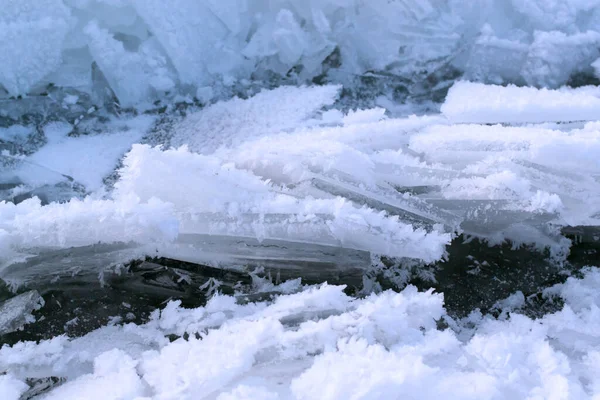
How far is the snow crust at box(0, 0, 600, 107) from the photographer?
210 centimetres

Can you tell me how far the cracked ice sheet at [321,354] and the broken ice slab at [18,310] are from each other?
6 centimetres

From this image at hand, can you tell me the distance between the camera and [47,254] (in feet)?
4.20

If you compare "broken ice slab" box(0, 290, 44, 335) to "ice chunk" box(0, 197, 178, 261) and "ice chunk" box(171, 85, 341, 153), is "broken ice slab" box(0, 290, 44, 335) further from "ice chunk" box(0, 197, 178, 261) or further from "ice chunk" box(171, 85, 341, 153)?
"ice chunk" box(171, 85, 341, 153)

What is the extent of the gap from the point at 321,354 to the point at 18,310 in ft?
2.38

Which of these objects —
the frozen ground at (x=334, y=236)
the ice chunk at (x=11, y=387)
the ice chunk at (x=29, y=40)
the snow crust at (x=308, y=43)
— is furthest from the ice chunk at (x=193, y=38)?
the ice chunk at (x=11, y=387)

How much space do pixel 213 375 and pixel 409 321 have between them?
1.50 ft

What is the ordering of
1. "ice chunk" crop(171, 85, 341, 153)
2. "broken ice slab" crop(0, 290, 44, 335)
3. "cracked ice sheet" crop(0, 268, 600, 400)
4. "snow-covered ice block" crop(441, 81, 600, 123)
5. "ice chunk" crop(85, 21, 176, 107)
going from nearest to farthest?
"cracked ice sheet" crop(0, 268, 600, 400)
"broken ice slab" crop(0, 290, 44, 335)
"snow-covered ice block" crop(441, 81, 600, 123)
"ice chunk" crop(171, 85, 341, 153)
"ice chunk" crop(85, 21, 176, 107)

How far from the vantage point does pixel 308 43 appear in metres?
2.28

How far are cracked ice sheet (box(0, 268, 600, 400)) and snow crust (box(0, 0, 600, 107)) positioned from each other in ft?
3.99

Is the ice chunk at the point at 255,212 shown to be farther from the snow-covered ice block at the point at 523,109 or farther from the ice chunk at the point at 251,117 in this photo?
the snow-covered ice block at the point at 523,109

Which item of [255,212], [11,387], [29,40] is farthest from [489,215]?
[29,40]

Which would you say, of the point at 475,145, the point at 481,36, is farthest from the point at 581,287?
the point at 481,36

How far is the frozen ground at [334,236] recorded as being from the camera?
103 cm

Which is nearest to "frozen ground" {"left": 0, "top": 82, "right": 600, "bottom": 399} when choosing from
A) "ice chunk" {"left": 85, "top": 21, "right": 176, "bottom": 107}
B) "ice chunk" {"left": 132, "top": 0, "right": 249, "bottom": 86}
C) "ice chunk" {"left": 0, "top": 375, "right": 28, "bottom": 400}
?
"ice chunk" {"left": 0, "top": 375, "right": 28, "bottom": 400}
